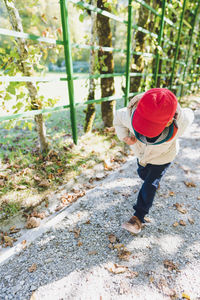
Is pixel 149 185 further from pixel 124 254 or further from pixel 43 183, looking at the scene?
pixel 43 183

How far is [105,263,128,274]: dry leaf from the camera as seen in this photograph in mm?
1566

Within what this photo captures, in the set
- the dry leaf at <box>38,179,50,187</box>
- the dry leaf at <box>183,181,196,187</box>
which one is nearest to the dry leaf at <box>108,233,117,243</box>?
the dry leaf at <box>38,179,50,187</box>

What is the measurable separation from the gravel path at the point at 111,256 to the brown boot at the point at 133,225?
0.06m

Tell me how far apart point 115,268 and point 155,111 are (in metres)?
1.29

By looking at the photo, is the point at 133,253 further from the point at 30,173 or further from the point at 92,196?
the point at 30,173

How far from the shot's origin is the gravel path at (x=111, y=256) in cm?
145

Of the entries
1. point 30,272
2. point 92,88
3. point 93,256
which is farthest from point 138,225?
point 92,88

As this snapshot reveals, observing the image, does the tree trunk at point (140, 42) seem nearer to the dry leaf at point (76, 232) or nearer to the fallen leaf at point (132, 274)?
the dry leaf at point (76, 232)

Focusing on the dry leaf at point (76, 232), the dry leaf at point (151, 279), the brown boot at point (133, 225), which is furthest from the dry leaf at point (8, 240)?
the dry leaf at point (151, 279)

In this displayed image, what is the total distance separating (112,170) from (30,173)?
3.87ft

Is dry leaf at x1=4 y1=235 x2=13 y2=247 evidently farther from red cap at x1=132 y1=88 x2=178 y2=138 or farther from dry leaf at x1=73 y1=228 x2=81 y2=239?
red cap at x1=132 y1=88 x2=178 y2=138

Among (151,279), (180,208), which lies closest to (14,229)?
(151,279)

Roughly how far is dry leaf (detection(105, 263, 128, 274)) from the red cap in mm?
1117

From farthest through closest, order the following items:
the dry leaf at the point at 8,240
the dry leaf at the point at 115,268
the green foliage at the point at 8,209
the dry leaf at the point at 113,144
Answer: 1. the dry leaf at the point at 113,144
2. the green foliage at the point at 8,209
3. the dry leaf at the point at 8,240
4. the dry leaf at the point at 115,268
